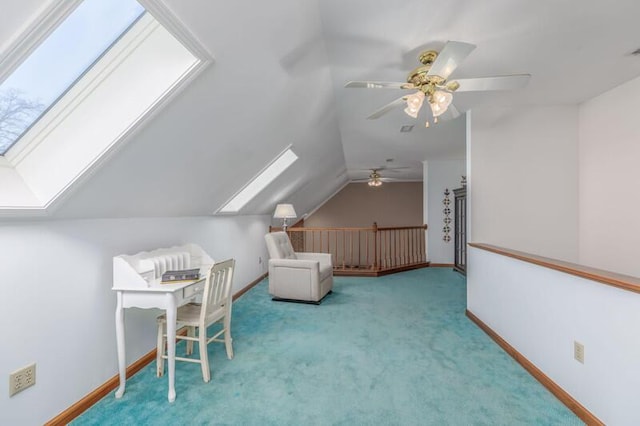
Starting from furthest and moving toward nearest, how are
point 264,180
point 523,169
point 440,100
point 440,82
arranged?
point 264,180 < point 523,169 < point 440,100 < point 440,82

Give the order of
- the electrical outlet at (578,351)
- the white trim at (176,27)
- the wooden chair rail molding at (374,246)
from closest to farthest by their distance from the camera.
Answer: the white trim at (176,27)
the electrical outlet at (578,351)
the wooden chair rail molding at (374,246)

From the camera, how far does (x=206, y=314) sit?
2268mm

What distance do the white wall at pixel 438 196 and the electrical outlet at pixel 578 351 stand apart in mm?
4758

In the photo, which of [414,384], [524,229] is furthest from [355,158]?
[414,384]

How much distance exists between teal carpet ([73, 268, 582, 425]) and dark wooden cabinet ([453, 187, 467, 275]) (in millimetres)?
2501

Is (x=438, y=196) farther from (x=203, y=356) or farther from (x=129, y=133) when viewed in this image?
(x=129, y=133)

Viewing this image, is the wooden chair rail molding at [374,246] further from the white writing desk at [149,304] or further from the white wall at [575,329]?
the white writing desk at [149,304]

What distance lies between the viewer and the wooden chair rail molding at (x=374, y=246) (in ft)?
19.4

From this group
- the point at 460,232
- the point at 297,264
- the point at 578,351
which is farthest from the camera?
the point at 460,232

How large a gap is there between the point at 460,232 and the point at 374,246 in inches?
67.9

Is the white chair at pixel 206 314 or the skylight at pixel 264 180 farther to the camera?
the skylight at pixel 264 180

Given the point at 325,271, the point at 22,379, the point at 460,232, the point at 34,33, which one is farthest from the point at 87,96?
the point at 460,232

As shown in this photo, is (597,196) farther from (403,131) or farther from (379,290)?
(379,290)

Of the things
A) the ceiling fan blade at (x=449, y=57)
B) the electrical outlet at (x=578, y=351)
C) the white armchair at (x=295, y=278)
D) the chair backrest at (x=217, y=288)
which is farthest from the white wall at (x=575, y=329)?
the chair backrest at (x=217, y=288)
